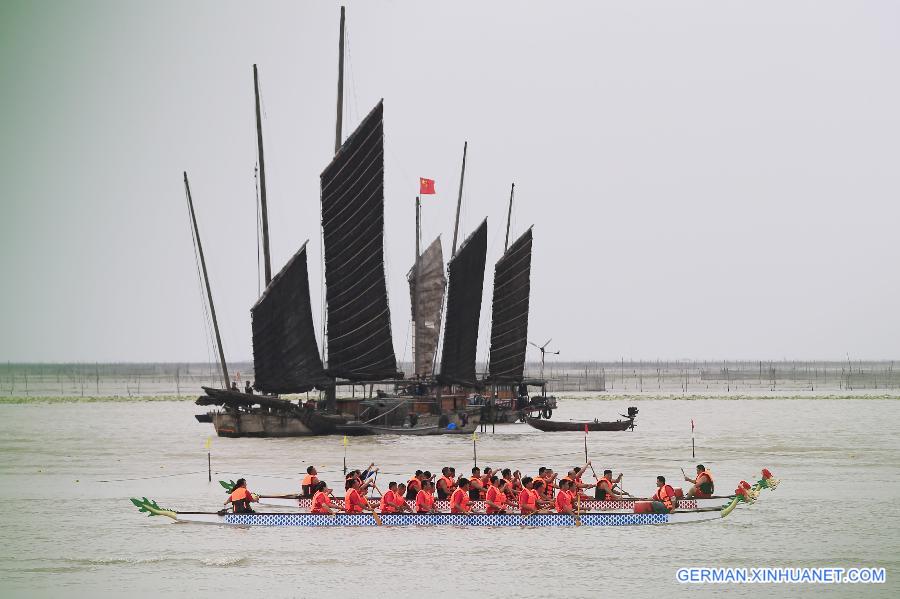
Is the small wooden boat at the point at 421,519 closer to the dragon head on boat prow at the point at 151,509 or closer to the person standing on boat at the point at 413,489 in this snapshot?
the dragon head on boat prow at the point at 151,509

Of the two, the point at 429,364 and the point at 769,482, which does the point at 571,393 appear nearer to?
the point at 429,364

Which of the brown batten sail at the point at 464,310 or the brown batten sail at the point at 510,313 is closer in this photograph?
the brown batten sail at the point at 464,310

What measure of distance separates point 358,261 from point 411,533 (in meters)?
30.2

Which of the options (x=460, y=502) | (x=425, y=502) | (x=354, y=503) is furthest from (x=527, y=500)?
(x=354, y=503)

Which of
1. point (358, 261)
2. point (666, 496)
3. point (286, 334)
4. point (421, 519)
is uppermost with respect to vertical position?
point (358, 261)

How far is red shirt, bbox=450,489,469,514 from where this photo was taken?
92.7ft

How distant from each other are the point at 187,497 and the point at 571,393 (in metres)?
104

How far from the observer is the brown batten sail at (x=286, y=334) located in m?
54.4

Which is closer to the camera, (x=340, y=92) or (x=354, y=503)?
(x=354, y=503)

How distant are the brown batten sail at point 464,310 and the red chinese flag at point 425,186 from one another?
679 centimetres

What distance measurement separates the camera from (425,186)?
7250 centimetres

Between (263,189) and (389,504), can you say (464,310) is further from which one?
(389,504)

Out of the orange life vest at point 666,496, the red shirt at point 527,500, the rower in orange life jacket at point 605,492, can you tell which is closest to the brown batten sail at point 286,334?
the red shirt at point 527,500

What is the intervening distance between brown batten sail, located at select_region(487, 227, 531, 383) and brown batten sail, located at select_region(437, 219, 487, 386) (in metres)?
2.75
